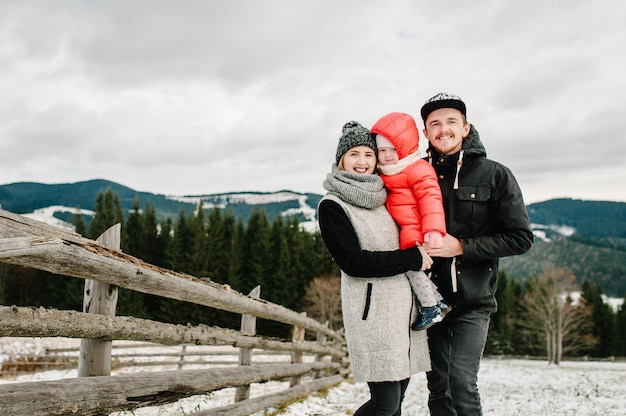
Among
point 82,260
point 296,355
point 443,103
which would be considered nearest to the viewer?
point 82,260

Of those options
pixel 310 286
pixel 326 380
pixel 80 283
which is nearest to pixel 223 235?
pixel 310 286

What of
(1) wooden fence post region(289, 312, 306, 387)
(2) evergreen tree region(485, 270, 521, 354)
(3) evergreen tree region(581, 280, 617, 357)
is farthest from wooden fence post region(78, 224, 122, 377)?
(3) evergreen tree region(581, 280, 617, 357)

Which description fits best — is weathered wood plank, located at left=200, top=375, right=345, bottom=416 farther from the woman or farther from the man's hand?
the man's hand

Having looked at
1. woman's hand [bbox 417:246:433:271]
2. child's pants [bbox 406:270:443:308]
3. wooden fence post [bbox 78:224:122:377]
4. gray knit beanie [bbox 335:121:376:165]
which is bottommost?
wooden fence post [bbox 78:224:122:377]

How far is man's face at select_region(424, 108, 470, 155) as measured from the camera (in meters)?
3.43

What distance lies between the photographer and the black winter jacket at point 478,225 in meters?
3.22

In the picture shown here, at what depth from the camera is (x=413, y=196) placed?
10.5ft

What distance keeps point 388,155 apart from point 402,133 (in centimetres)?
18

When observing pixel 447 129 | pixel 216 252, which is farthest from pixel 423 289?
pixel 216 252

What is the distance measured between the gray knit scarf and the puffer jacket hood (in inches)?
10.0

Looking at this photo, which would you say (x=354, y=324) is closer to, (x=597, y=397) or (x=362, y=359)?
(x=362, y=359)

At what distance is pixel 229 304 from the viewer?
4.78 m

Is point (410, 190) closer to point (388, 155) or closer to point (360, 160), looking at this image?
point (388, 155)

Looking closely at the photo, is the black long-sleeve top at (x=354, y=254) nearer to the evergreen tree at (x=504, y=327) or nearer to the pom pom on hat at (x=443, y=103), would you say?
the pom pom on hat at (x=443, y=103)
